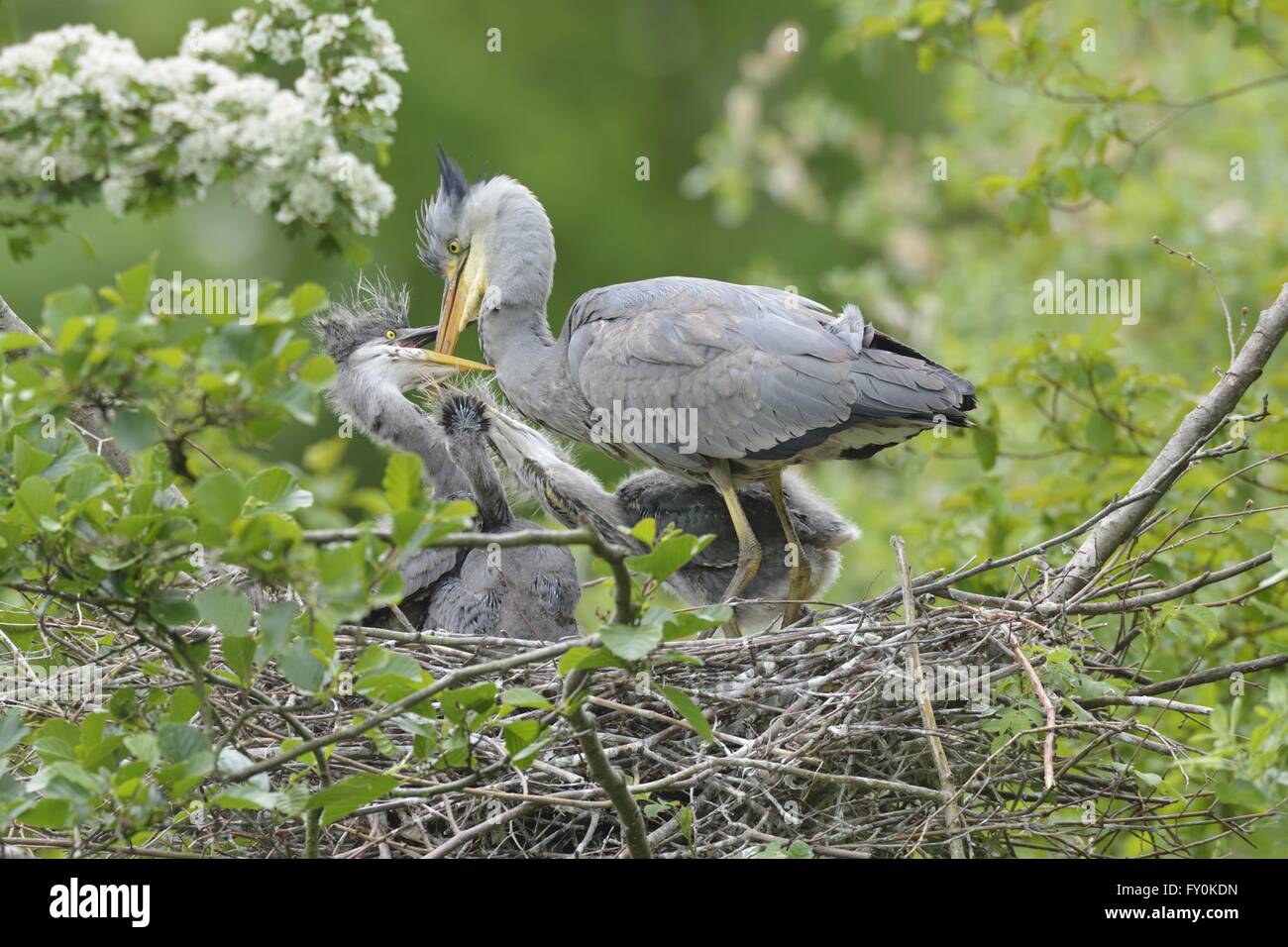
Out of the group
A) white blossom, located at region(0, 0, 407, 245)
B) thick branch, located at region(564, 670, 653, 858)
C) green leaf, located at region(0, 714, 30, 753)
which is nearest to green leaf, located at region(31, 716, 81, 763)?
green leaf, located at region(0, 714, 30, 753)

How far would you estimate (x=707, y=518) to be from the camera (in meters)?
4.98

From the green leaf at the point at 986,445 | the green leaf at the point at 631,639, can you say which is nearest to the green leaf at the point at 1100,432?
the green leaf at the point at 986,445

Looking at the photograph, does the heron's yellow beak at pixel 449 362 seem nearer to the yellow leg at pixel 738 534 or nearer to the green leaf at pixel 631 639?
the yellow leg at pixel 738 534

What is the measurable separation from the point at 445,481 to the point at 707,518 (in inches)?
34.1

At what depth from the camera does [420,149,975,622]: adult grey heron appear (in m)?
4.34

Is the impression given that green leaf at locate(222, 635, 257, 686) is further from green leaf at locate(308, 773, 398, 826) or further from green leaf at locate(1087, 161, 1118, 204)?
green leaf at locate(1087, 161, 1118, 204)

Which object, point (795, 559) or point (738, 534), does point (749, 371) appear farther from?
point (795, 559)

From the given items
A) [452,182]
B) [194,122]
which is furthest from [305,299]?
[452,182]

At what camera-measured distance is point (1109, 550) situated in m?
3.91

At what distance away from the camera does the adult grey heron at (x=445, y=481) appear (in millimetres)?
4531

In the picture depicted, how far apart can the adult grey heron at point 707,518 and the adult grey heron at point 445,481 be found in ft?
0.63
